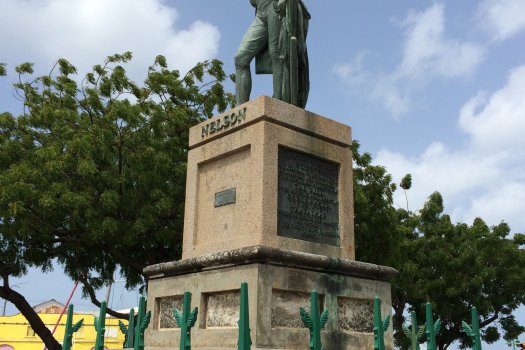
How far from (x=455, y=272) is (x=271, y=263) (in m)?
19.4

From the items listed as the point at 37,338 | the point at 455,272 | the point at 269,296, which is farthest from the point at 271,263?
the point at 37,338

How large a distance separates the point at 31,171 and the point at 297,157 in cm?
796

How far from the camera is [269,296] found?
17.7 ft

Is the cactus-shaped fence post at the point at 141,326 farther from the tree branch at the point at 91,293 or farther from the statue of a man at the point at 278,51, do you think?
the tree branch at the point at 91,293

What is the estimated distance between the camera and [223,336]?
5527 millimetres

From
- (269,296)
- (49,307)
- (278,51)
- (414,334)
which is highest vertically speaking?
(278,51)

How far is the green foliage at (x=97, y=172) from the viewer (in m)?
12.5

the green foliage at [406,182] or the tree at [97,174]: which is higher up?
the green foliage at [406,182]

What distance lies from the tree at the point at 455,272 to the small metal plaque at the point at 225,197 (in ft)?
49.4

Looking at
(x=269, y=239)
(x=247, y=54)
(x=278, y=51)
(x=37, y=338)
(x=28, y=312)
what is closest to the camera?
(x=269, y=239)

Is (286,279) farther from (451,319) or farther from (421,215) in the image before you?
(421,215)

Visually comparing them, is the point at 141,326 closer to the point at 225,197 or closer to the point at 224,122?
the point at 225,197

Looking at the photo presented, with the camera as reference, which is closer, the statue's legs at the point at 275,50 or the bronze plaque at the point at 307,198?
the bronze plaque at the point at 307,198

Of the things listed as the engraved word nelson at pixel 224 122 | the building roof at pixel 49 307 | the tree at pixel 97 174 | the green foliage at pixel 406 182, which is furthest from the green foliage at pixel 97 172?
the building roof at pixel 49 307
